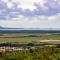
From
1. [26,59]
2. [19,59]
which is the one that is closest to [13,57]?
[19,59]

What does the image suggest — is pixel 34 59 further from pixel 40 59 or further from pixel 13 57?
pixel 13 57

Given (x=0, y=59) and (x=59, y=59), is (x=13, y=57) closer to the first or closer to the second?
(x=0, y=59)

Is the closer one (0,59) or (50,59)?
(0,59)

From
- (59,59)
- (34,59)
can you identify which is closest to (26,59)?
(34,59)

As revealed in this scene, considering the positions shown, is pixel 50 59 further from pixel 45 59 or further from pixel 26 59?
pixel 26 59

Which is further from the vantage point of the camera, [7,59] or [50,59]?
[50,59]

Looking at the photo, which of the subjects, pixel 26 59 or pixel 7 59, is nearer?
pixel 7 59

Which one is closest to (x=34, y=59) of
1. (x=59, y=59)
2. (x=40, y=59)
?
(x=40, y=59)
